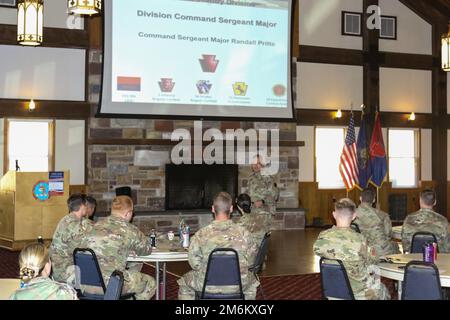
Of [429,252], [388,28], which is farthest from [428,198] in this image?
[388,28]

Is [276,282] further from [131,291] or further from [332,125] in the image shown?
[332,125]

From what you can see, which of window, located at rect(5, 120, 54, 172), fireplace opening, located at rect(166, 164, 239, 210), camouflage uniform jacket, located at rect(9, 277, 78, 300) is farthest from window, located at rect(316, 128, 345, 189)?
camouflage uniform jacket, located at rect(9, 277, 78, 300)

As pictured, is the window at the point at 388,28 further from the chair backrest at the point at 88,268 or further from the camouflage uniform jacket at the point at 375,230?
the chair backrest at the point at 88,268

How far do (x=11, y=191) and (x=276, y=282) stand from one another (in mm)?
4986

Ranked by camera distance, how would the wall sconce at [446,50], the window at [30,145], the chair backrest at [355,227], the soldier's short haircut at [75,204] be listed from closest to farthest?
the soldier's short haircut at [75,204]
the chair backrest at [355,227]
the wall sconce at [446,50]
the window at [30,145]

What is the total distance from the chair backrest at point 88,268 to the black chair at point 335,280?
1.71 metres

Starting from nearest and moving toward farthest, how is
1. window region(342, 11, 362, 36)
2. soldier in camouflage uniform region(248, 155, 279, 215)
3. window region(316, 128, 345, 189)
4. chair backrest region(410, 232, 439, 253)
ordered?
chair backrest region(410, 232, 439, 253), soldier in camouflage uniform region(248, 155, 279, 215), window region(316, 128, 345, 189), window region(342, 11, 362, 36)

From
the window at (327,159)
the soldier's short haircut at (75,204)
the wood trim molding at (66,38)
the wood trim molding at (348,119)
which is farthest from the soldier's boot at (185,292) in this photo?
the window at (327,159)

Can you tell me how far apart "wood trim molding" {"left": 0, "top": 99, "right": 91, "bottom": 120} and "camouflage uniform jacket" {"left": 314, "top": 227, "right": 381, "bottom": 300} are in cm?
881

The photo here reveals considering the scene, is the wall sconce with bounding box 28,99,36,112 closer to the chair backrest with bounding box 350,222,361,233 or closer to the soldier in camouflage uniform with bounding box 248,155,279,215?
the soldier in camouflage uniform with bounding box 248,155,279,215

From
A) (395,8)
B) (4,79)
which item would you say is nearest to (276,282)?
(4,79)

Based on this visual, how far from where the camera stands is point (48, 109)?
12.6 meters

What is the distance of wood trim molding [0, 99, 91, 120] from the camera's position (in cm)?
1225

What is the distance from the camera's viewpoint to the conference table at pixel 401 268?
4.79 meters
